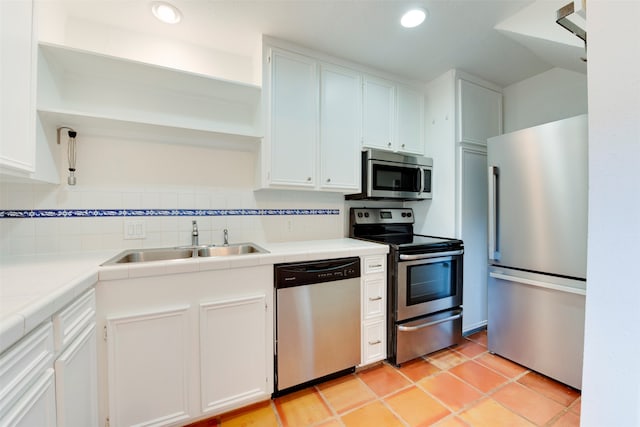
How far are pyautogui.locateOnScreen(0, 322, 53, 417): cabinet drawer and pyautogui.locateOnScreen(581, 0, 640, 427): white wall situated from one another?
4.92ft

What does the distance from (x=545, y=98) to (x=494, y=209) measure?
1.35m

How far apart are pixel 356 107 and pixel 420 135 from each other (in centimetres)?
79

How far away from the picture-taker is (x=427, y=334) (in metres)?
2.15

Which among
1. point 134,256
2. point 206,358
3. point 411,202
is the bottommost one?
point 206,358

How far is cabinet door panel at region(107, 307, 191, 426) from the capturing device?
1278mm

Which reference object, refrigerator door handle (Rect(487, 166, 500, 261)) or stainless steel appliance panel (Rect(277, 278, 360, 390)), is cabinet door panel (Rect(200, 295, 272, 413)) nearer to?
stainless steel appliance panel (Rect(277, 278, 360, 390))

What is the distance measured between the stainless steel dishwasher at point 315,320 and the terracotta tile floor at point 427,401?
0.48ft

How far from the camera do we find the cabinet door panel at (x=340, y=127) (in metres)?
2.18

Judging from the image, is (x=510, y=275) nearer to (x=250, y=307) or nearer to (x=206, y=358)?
(x=250, y=307)

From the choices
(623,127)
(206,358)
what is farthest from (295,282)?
(623,127)

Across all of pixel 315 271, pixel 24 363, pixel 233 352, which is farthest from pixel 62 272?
pixel 315 271

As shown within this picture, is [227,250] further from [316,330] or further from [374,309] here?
[374,309]

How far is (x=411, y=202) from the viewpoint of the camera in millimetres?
2920

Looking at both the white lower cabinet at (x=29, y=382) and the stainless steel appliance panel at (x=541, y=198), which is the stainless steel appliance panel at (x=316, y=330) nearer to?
the white lower cabinet at (x=29, y=382)
